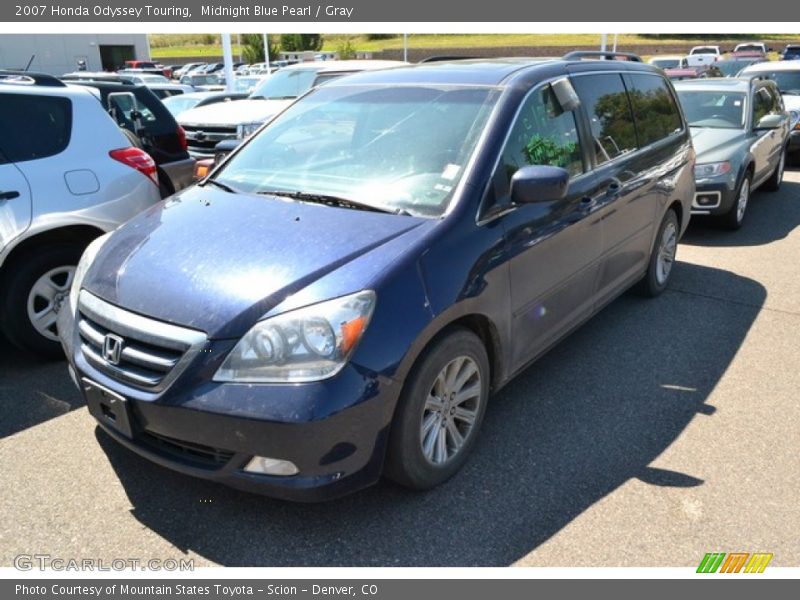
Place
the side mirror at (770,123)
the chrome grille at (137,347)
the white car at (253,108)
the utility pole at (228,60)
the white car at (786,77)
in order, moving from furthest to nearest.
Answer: the utility pole at (228,60)
the white car at (786,77)
the white car at (253,108)
the side mirror at (770,123)
the chrome grille at (137,347)

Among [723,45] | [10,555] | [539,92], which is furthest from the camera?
[723,45]

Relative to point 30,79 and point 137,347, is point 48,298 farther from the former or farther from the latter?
point 137,347

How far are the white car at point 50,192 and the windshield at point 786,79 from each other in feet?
43.9

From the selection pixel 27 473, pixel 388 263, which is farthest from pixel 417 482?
pixel 27 473

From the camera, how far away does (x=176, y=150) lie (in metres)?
6.81

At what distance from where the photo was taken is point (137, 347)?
2.64 metres

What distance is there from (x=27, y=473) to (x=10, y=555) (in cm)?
60

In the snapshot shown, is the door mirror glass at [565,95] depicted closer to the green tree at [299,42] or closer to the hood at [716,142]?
the hood at [716,142]

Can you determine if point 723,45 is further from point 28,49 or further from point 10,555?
point 10,555

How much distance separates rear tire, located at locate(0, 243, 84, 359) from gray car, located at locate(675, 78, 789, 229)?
6488 millimetres

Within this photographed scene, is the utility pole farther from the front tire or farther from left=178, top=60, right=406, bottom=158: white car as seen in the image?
the front tire

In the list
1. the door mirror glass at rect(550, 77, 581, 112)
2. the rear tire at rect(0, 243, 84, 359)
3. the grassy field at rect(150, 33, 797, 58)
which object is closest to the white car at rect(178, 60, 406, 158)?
the rear tire at rect(0, 243, 84, 359)

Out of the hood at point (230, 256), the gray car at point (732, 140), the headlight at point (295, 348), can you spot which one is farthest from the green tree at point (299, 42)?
the headlight at point (295, 348)

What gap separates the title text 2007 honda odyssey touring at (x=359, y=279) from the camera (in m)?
2.49
